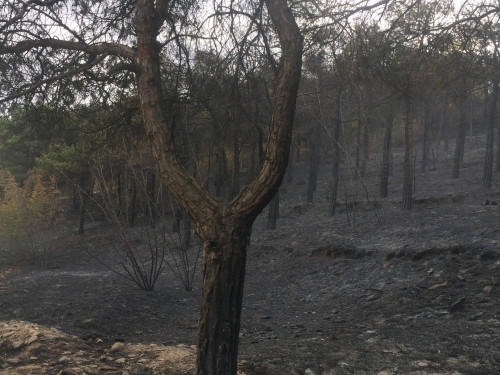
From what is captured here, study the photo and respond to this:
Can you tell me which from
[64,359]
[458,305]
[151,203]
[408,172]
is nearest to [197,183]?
[64,359]

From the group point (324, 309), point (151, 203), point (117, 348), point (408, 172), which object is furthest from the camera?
point (408, 172)

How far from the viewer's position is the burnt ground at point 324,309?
15.4 ft

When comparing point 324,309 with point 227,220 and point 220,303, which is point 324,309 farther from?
point 227,220

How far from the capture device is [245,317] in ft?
25.9

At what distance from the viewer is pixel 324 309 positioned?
788cm

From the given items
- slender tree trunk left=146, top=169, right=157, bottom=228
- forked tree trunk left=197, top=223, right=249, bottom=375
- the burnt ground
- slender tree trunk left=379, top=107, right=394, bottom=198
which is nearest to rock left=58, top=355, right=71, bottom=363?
the burnt ground

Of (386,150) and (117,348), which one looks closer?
(117,348)

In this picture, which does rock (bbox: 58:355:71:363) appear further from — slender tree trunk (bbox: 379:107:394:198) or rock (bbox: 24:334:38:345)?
slender tree trunk (bbox: 379:107:394:198)

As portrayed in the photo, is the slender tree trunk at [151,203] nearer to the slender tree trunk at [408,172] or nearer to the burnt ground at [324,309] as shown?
the burnt ground at [324,309]

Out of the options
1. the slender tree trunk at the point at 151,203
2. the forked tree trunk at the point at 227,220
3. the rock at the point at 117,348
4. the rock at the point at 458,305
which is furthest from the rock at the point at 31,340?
the rock at the point at 458,305

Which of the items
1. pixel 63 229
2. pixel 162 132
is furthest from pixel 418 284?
pixel 63 229

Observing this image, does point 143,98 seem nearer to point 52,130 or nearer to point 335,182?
point 52,130

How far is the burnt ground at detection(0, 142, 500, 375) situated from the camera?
15.4 feet

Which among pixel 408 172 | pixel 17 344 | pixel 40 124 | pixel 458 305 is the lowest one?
pixel 17 344
